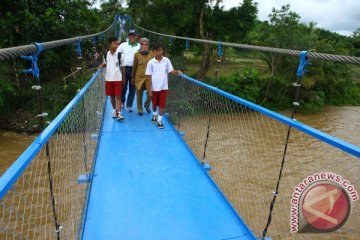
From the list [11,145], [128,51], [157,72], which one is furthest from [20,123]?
[157,72]

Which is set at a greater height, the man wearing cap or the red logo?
the man wearing cap

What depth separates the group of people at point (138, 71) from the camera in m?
3.84

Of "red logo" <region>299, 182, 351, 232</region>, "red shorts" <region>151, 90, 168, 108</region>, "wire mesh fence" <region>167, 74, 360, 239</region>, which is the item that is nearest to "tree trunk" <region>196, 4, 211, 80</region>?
"wire mesh fence" <region>167, 74, 360, 239</region>

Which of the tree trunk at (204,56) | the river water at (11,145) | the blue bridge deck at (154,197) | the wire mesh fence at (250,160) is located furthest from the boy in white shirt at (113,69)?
the tree trunk at (204,56)

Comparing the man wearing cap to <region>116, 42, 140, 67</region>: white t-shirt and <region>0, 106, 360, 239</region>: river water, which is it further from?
<region>0, 106, 360, 239</region>: river water

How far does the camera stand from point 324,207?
1.33 m

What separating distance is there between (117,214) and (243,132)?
8.17 meters

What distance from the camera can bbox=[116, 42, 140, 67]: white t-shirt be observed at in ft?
14.3

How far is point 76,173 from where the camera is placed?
98.3 inches

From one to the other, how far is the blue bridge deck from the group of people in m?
0.70

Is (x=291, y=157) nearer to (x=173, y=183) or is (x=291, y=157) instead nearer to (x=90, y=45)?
(x=173, y=183)

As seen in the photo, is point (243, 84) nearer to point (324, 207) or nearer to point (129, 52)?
point (129, 52)

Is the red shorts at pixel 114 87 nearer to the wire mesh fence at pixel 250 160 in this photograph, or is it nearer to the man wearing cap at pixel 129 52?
the man wearing cap at pixel 129 52

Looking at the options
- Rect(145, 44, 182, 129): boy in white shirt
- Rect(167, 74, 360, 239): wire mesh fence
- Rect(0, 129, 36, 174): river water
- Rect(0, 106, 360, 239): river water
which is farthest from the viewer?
Rect(0, 129, 36, 174): river water
